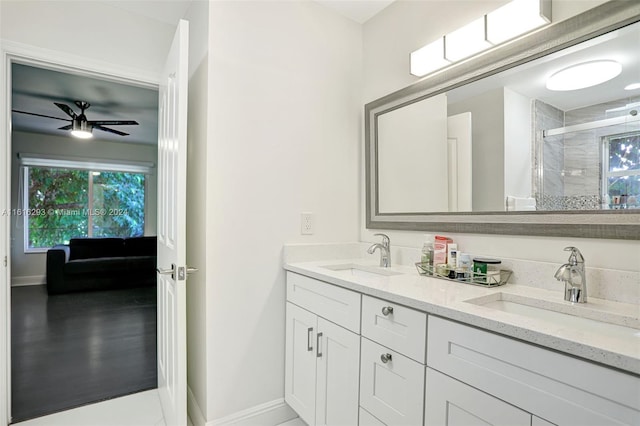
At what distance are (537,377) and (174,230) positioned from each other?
5.00ft

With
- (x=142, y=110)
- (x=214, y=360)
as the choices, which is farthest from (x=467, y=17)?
(x=142, y=110)

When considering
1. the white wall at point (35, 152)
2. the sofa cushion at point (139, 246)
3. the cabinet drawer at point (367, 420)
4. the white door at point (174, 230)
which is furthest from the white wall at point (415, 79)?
the white wall at point (35, 152)

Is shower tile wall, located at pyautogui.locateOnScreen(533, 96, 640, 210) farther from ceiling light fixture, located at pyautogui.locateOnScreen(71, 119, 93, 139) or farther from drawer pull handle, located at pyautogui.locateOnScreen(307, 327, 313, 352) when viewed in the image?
ceiling light fixture, located at pyautogui.locateOnScreen(71, 119, 93, 139)

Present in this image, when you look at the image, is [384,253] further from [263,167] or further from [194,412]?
[194,412]

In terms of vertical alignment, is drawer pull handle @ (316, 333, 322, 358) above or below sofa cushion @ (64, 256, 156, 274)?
above

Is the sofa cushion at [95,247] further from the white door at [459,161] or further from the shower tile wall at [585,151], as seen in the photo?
the shower tile wall at [585,151]

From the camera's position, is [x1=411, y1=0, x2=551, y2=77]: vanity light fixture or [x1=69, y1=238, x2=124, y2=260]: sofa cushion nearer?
[x1=411, y1=0, x2=551, y2=77]: vanity light fixture

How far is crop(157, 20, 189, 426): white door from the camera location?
61.4 inches

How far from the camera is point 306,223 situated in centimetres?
Answer: 201

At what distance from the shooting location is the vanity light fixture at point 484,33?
131cm

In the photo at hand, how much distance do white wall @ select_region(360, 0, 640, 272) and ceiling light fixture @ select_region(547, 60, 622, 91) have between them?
0.21 metres

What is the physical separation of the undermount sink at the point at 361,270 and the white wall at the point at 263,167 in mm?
229

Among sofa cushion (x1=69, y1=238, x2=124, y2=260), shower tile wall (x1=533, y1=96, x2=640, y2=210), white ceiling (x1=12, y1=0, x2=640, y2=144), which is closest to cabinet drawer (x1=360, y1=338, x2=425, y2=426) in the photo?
shower tile wall (x1=533, y1=96, x2=640, y2=210)

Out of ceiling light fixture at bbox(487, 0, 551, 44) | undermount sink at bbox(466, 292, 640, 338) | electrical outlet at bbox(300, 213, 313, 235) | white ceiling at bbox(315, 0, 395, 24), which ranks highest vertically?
white ceiling at bbox(315, 0, 395, 24)
